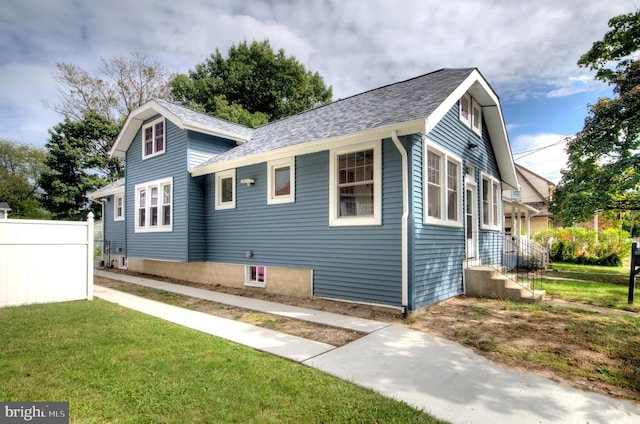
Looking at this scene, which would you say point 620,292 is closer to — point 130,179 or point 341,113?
point 341,113

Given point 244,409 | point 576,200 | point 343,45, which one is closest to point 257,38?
point 343,45

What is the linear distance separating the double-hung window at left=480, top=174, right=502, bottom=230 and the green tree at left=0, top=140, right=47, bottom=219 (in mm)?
33547

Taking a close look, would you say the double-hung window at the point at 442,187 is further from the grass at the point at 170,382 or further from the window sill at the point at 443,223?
the grass at the point at 170,382

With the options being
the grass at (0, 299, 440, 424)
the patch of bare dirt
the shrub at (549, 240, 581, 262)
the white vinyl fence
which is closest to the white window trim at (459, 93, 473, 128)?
the patch of bare dirt

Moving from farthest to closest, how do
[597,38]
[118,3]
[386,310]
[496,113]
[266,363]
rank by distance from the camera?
[597,38], [496,113], [118,3], [386,310], [266,363]

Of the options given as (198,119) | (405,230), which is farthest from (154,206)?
(405,230)

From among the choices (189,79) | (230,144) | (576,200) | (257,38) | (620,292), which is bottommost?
(620,292)

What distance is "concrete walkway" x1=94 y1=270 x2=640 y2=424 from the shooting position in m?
2.83

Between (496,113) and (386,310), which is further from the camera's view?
(496,113)

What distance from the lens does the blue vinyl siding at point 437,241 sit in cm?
618

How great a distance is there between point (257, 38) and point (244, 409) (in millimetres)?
31869

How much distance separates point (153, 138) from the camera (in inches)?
464

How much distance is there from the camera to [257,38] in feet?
95.0

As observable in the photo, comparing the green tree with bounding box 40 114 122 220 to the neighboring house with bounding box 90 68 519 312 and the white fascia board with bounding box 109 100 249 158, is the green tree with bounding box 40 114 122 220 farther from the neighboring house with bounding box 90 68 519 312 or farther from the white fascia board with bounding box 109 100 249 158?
the neighboring house with bounding box 90 68 519 312
